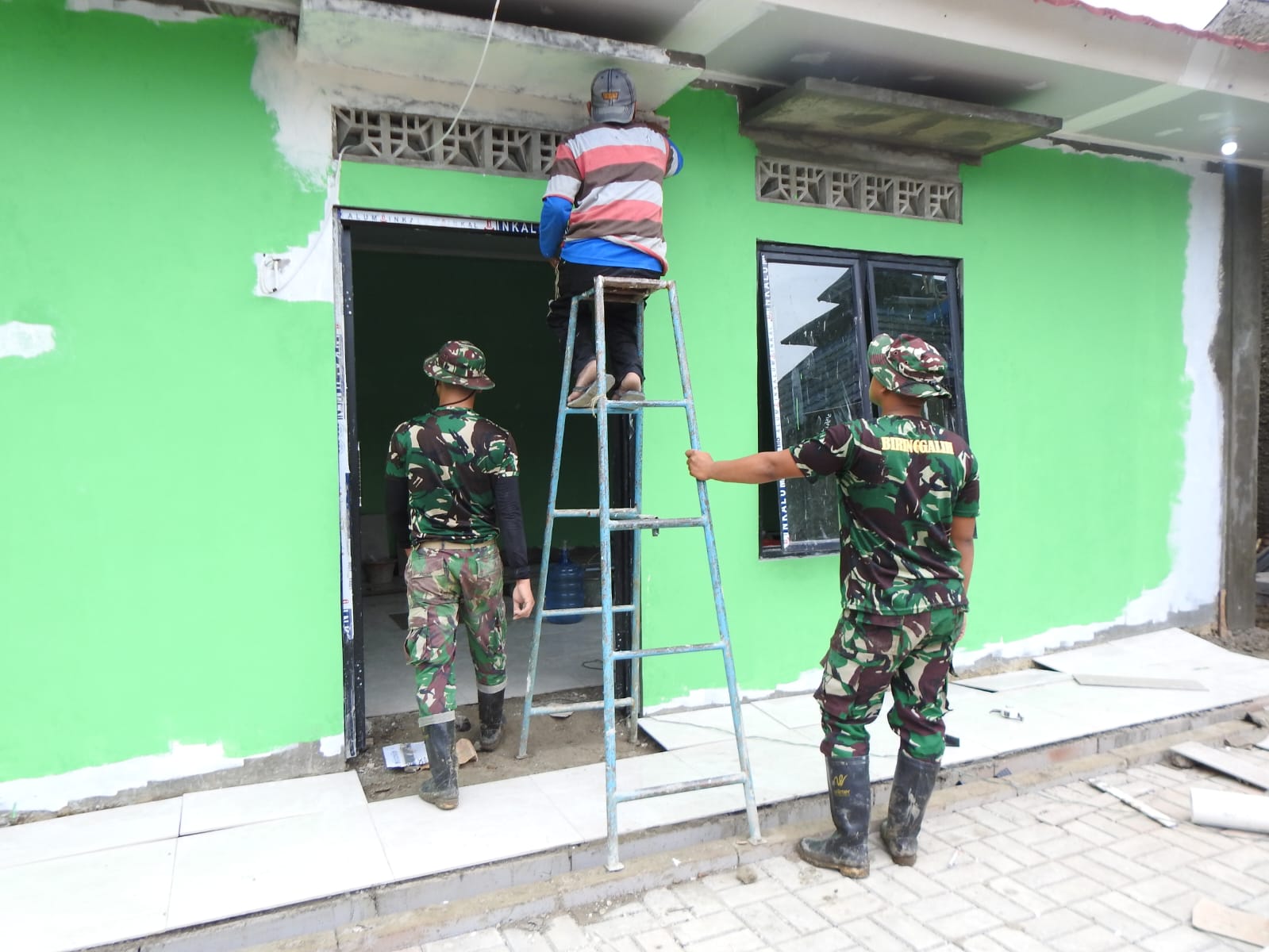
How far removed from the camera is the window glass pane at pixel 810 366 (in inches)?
185

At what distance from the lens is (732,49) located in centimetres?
403

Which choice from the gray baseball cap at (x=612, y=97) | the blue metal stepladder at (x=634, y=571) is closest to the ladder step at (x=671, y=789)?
the blue metal stepladder at (x=634, y=571)

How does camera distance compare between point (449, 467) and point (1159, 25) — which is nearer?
point (449, 467)

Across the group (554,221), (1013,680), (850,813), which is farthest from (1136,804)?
(554,221)

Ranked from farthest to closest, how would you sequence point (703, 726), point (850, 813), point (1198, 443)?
1. point (1198, 443)
2. point (703, 726)
3. point (850, 813)

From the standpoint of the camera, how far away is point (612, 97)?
351cm

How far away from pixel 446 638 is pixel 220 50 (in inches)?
102

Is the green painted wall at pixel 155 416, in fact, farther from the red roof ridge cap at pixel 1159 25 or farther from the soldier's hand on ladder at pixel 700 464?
the red roof ridge cap at pixel 1159 25

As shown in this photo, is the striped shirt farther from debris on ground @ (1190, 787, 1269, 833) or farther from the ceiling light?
the ceiling light

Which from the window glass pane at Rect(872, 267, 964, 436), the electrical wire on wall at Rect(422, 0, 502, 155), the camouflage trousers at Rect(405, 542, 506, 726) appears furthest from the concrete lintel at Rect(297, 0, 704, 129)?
the camouflage trousers at Rect(405, 542, 506, 726)

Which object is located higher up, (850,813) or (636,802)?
(850,813)

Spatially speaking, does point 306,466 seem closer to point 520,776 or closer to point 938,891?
point 520,776

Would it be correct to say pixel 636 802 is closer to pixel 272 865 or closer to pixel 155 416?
pixel 272 865

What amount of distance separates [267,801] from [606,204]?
111 inches
